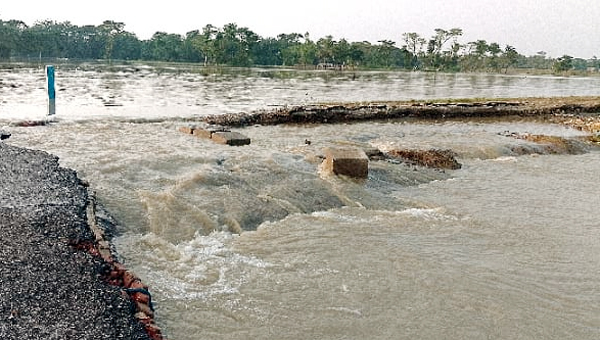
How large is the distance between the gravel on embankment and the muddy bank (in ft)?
34.4

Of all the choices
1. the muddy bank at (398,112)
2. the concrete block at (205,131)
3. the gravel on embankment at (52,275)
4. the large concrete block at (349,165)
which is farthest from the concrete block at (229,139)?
the gravel on embankment at (52,275)

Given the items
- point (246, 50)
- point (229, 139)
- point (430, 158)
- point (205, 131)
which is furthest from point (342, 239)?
point (246, 50)

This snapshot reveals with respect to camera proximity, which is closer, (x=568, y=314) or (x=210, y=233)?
(x=568, y=314)

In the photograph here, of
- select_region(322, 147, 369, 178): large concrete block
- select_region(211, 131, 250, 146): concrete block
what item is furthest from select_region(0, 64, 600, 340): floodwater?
select_region(211, 131, 250, 146): concrete block

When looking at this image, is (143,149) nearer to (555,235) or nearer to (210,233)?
(210,233)

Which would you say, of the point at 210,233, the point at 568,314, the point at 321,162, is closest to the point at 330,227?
the point at 210,233

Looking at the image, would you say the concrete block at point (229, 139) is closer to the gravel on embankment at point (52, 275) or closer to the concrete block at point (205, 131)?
the concrete block at point (205, 131)

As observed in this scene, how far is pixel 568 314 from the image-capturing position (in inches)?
200

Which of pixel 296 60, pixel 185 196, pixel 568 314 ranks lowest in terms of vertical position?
pixel 568 314

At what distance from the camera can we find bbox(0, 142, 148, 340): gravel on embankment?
3834 millimetres

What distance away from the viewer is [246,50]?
96375 mm

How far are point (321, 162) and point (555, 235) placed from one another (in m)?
4.90

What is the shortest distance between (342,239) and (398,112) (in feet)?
51.1

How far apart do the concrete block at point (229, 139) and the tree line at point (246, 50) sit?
80582mm
